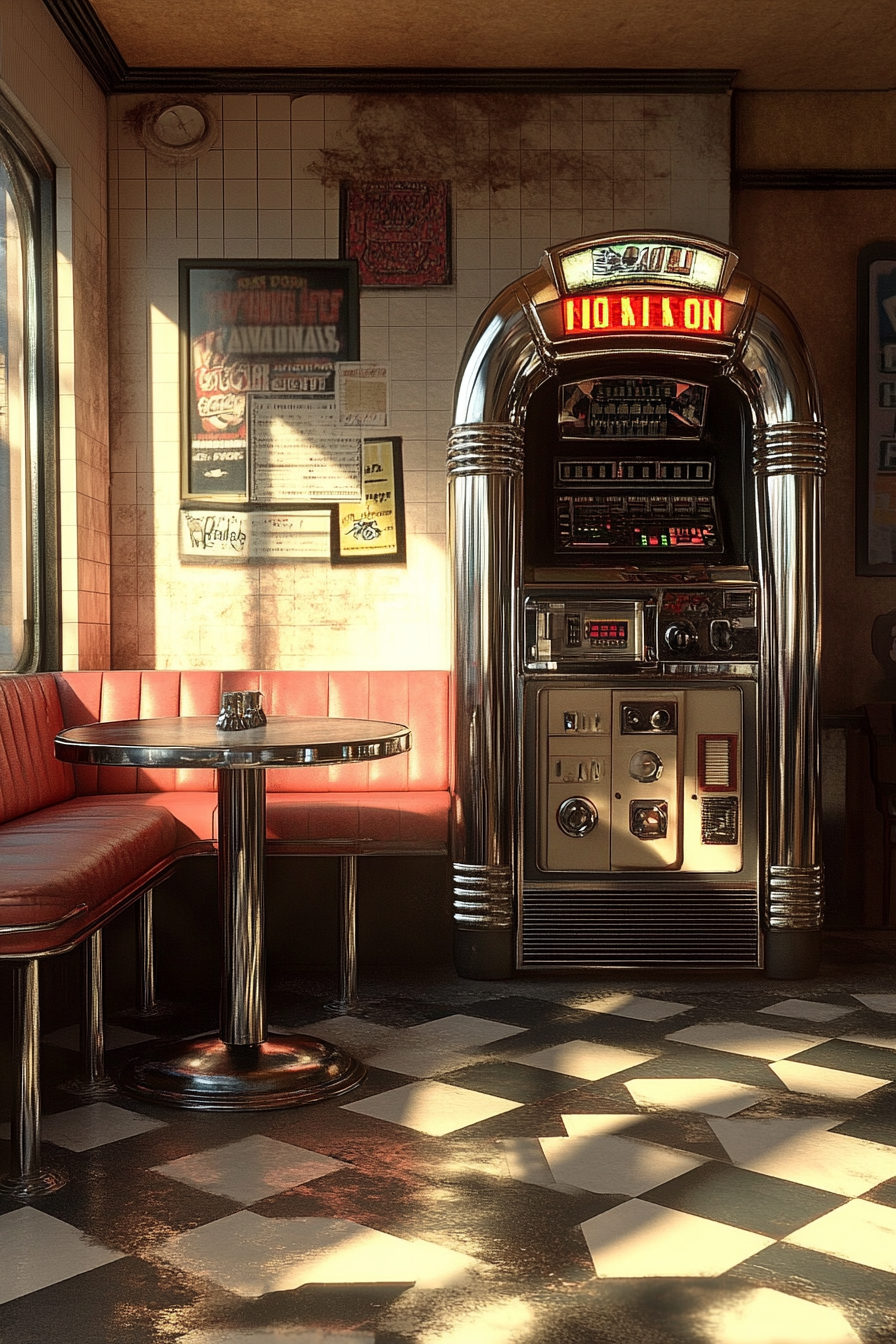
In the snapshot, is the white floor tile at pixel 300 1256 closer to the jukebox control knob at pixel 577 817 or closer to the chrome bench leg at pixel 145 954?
the chrome bench leg at pixel 145 954

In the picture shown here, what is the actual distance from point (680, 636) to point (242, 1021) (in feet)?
6.23

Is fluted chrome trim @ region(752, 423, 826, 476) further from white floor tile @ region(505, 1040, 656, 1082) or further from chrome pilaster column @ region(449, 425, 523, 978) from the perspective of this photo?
white floor tile @ region(505, 1040, 656, 1082)

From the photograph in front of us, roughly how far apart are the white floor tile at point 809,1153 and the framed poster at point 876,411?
2.96 meters

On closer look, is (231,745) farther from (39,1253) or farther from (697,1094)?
(697,1094)

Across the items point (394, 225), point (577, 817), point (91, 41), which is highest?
point (91, 41)

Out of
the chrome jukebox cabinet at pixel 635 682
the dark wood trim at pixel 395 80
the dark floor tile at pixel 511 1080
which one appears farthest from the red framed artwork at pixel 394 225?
the dark floor tile at pixel 511 1080

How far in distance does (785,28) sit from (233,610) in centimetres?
302

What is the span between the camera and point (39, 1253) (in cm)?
210

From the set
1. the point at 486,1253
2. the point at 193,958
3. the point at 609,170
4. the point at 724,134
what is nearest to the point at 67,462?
the point at 193,958

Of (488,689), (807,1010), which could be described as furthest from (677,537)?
(807,1010)

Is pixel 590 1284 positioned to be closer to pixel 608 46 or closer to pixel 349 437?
pixel 349 437

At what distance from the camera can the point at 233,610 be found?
16.2 ft

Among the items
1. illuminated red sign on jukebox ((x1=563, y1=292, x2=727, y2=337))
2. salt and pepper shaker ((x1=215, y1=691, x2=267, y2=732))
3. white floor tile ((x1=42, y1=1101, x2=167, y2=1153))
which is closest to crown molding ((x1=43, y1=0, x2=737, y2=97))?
illuminated red sign on jukebox ((x1=563, y1=292, x2=727, y2=337))

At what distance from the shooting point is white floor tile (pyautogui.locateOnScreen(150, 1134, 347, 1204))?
238 centimetres
